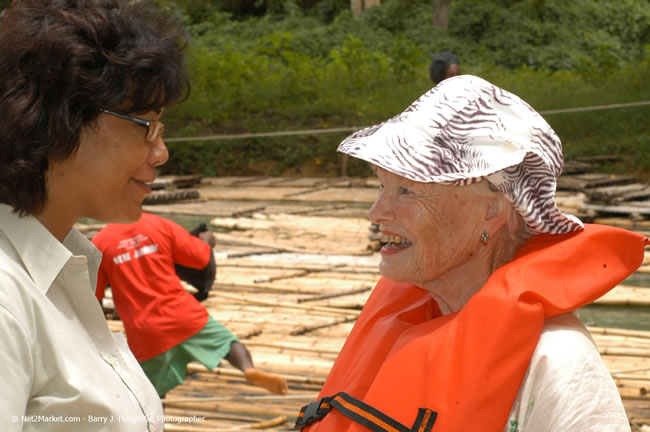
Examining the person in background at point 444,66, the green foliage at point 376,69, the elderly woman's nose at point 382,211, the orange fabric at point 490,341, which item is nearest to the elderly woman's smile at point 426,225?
the elderly woman's nose at point 382,211

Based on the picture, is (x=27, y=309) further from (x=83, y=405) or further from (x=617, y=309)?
(x=617, y=309)

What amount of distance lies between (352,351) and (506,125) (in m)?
0.62

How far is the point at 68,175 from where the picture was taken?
147 cm

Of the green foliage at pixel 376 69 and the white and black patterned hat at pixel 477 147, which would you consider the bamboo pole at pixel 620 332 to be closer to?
the white and black patterned hat at pixel 477 147

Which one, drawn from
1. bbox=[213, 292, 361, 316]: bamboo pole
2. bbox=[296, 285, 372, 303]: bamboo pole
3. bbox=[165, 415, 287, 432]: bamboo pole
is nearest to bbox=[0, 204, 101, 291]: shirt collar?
bbox=[165, 415, 287, 432]: bamboo pole

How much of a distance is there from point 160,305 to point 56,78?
2490 millimetres

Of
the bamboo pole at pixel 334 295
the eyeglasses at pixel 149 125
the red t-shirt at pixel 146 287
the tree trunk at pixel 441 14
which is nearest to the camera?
the eyeglasses at pixel 149 125

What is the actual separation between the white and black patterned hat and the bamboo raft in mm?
986

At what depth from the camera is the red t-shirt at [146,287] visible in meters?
3.73

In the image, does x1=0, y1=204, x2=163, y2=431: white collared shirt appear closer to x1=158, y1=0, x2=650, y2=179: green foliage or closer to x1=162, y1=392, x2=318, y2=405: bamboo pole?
x1=162, y1=392, x2=318, y2=405: bamboo pole

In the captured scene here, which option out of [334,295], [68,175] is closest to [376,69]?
[334,295]

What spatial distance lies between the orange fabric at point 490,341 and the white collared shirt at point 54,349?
43 centimetres

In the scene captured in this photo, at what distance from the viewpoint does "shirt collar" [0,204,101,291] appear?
55.7 inches

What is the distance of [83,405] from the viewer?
1.39 meters
